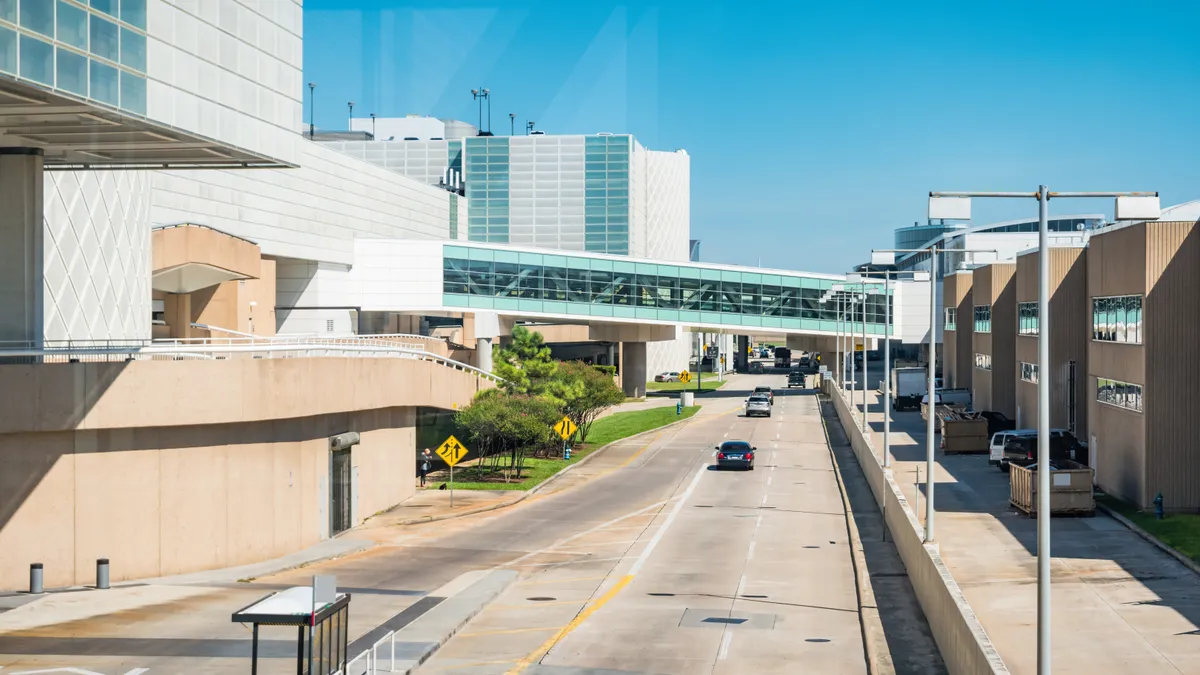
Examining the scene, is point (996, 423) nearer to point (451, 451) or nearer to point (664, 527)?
point (664, 527)

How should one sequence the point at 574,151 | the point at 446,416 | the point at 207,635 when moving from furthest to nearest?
the point at 574,151
the point at 446,416
the point at 207,635

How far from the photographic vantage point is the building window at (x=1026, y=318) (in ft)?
185

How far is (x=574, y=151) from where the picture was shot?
133125 mm

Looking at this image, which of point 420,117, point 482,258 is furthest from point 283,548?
point 420,117

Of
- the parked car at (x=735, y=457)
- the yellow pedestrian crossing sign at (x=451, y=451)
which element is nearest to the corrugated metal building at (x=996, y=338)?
the parked car at (x=735, y=457)

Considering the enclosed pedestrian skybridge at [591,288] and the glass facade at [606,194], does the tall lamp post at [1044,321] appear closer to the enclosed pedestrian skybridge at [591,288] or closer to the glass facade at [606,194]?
the enclosed pedestrian skybridge at [591,288]

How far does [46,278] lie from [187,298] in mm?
25562

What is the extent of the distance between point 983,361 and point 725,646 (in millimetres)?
51412

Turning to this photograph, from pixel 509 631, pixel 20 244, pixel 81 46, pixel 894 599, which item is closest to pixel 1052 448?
pixel 894 599

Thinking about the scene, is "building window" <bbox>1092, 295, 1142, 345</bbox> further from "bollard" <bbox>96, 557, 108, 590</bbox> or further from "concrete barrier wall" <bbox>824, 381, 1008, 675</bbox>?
"bollard" <bbox>96, 557, 108, 590</bbox>

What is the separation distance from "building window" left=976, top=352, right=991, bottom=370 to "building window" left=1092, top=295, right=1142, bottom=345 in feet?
82.9

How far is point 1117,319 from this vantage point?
4059cm

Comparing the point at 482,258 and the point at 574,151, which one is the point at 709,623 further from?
the point at 574,151

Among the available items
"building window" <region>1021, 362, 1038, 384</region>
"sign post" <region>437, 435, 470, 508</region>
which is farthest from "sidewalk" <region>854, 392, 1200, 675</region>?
"sign post" <region>437, 435, 470, 508</region>
